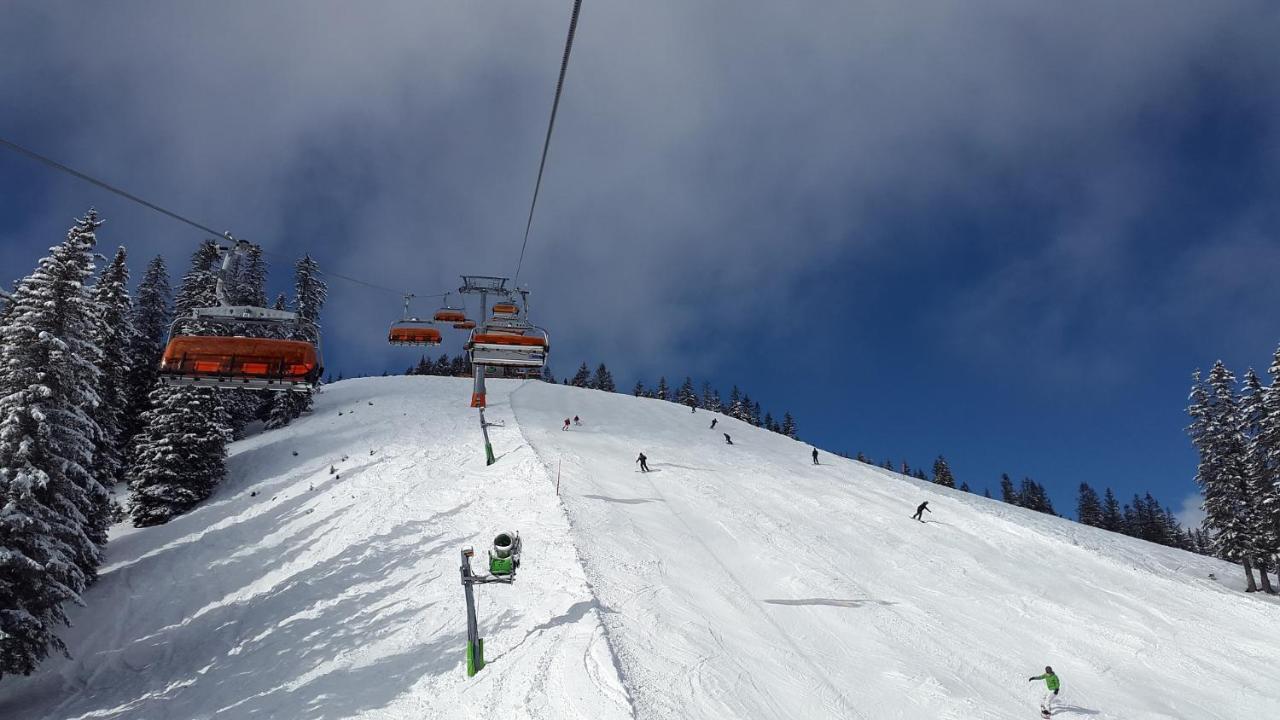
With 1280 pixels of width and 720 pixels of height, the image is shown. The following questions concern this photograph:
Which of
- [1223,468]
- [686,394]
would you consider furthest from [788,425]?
[1223,468]

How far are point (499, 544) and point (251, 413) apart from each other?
45886mm

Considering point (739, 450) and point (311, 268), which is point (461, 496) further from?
point (311, 268)

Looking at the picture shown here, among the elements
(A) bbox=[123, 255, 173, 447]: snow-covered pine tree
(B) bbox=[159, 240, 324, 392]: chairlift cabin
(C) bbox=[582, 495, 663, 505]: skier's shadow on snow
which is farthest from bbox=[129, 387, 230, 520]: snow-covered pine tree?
(C) bbox=[582, 495, 663, 505]: skier's shadow on snow

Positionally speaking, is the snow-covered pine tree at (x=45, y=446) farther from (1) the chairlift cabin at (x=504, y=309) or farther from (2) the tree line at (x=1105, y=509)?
(2) the tree line at (x=1105, y=509)

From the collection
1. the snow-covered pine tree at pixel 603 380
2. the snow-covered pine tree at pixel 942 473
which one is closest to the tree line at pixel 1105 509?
the snow-covered pine tree at pixel 942 473

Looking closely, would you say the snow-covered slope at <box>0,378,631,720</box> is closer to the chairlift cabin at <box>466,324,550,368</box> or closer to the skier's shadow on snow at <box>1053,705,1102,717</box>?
the chairlift cabin at <box>466,324,550,368</box>

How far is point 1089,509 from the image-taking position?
93188 mm

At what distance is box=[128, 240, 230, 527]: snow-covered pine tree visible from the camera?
28.8 meters

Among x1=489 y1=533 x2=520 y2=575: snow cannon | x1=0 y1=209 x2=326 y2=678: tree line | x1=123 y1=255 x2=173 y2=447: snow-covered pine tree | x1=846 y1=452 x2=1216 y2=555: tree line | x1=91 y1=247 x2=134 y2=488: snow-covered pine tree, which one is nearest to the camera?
x1=489 y1=533 x2=520 y2=575: snow cannon

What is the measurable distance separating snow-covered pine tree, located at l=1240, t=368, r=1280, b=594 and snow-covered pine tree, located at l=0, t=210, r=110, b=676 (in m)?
53.7

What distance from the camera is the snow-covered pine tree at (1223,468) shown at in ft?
114

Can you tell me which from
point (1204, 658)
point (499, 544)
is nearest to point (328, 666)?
point (499, 544)

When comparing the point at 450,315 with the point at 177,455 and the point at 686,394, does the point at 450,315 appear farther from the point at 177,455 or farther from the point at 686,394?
the point at 686,394

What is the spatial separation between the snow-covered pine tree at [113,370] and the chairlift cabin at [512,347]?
18928 mm
